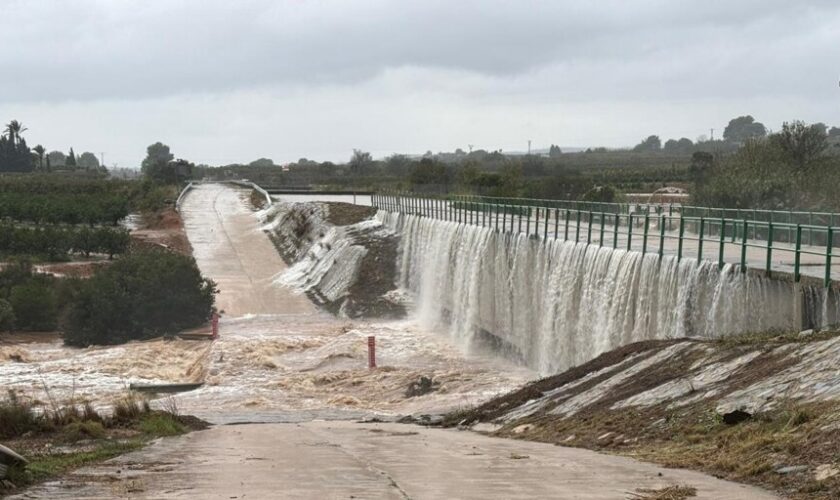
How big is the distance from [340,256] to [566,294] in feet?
102

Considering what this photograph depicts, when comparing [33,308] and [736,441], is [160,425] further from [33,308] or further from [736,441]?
[33,308]

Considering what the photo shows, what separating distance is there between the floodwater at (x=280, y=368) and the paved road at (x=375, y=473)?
434 inches

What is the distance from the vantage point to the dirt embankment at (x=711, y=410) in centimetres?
1152

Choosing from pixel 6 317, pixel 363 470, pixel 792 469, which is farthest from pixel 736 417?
pixel 6 317

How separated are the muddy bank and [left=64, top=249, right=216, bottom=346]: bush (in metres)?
6.33

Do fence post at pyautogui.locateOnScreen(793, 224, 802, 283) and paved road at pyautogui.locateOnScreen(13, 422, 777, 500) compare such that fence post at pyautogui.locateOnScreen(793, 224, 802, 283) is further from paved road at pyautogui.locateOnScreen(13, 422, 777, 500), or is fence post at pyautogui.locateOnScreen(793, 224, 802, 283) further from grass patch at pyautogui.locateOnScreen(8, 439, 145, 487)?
grass patch at pyautogui.locateOnScreen(8, 439, 145, 487)

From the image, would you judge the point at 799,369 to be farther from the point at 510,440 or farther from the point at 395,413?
the point at 395,413

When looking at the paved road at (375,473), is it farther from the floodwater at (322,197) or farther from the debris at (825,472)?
the floodwater at (322,197)

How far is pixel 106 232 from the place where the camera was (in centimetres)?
7125

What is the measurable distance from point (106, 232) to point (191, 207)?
24051 mm

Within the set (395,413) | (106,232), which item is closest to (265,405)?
(395,413)

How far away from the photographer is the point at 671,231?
2994 cm

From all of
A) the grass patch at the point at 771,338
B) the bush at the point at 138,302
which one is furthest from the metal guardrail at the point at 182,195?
the grass patch at the point at 771,338

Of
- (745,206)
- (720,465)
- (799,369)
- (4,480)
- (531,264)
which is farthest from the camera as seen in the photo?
(745,206)
